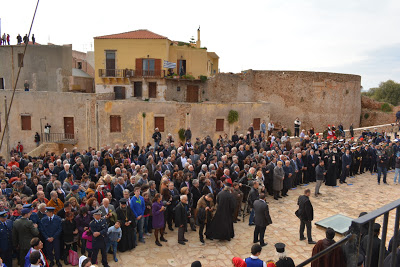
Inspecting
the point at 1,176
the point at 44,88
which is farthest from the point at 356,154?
the point at 44,88

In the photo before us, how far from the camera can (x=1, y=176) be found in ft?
33.7

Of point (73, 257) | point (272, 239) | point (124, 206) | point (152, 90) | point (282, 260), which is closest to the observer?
point (282, 260)

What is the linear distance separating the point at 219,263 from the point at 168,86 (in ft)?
84.3

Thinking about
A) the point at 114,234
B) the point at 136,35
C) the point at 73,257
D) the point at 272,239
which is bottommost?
the point at 272,239

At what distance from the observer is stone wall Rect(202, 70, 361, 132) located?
33.0 m

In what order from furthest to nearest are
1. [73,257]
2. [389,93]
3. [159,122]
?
[389,93] < [159,122] < [73,257]

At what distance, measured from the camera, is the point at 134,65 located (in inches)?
1237

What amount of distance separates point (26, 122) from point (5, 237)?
69.3 feet

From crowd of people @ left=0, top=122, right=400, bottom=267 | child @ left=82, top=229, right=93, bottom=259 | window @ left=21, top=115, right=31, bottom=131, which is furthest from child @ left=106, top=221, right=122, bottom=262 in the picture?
window @ left=21, top=115, right=31, bottom=131

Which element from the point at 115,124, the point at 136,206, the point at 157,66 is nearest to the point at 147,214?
the point at 136,206

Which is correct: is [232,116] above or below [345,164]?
above

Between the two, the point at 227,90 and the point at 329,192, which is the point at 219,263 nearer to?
the point at 329,192

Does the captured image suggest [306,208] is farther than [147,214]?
No

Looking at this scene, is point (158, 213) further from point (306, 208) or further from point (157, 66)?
point (157, 66)
